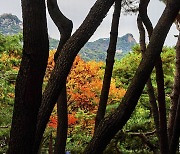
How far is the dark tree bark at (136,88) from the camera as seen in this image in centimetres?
279

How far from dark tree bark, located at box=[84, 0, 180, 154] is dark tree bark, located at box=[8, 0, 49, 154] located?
Result: 2.09ft

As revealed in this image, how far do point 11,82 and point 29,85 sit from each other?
21.5 feet

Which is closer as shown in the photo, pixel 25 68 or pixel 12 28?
pixel 25 68

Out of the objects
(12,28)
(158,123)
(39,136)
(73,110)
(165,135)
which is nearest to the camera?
(39,136)

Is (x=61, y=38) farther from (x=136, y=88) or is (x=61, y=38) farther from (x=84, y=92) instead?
(x=84, y=92)

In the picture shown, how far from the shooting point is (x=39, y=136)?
277 centimetres

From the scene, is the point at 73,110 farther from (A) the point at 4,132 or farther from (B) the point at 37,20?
(B) the point at 37,20

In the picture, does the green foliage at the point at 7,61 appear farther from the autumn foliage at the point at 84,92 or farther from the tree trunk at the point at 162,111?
the tree trunk at the point at 162,111

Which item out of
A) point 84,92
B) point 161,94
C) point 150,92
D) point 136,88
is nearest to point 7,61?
point 150,92

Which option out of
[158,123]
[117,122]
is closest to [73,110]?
[158,123]

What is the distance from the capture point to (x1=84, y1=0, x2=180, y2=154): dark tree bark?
9.14 ft

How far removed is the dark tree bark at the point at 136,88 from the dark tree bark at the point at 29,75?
0.64m

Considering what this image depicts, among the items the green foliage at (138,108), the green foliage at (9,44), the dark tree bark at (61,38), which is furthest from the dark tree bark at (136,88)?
the green foliage at (9,44)

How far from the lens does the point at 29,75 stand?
7.50ft
